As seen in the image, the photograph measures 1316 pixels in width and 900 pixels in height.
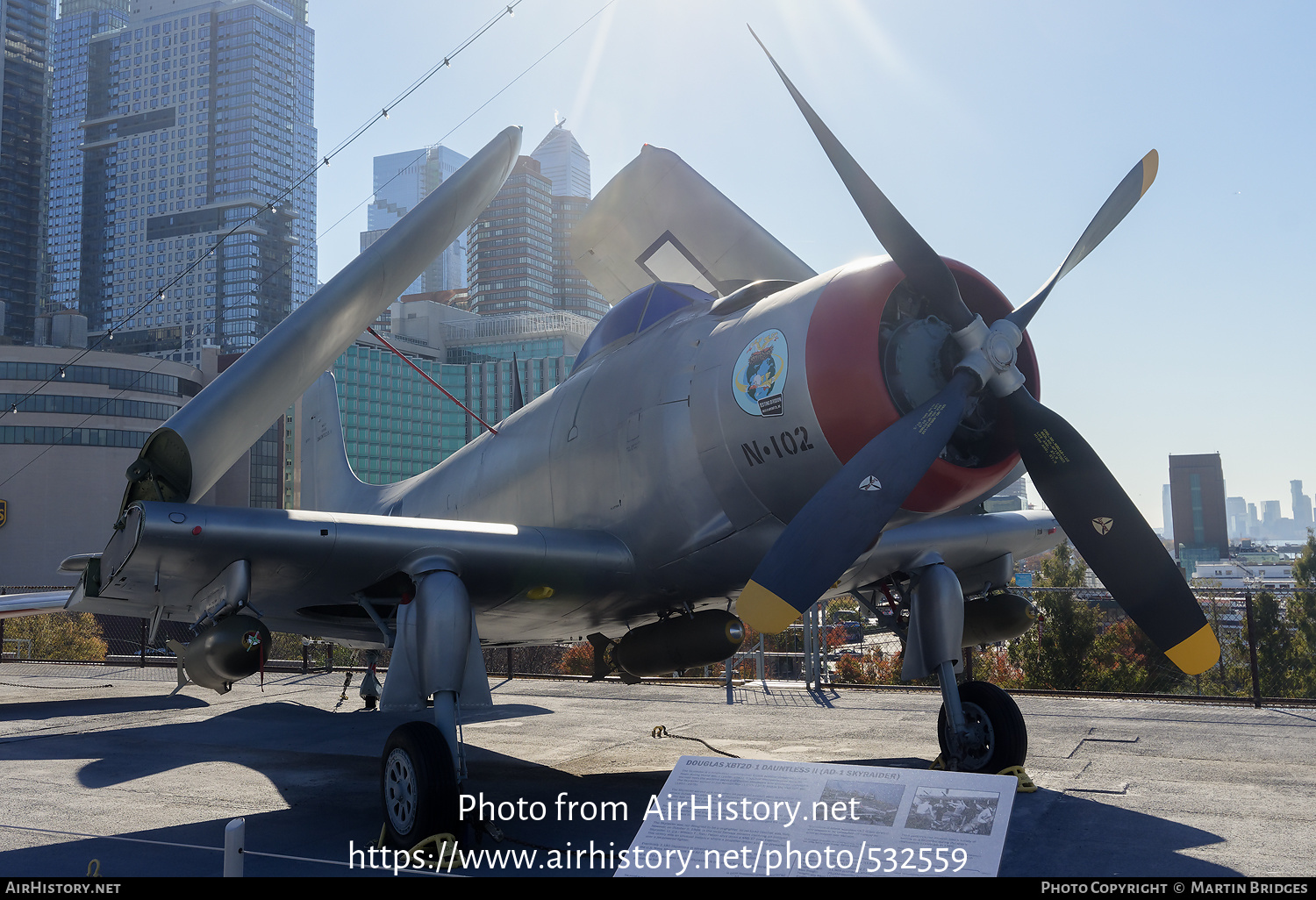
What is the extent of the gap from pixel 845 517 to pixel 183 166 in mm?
A: 209247

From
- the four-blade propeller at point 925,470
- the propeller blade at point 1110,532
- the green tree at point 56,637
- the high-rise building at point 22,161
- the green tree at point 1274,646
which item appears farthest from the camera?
the high-rise building at point 22,161

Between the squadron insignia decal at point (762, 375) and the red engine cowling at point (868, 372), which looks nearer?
the red engine cowling at point (868, 372)

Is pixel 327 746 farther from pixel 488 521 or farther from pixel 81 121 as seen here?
pixel 81 121

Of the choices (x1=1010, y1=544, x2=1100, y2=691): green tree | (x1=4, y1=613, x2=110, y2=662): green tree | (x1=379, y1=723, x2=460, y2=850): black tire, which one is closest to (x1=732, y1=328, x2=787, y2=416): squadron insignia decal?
(x1=379, y1=723, x2=460, y2=850): black tire

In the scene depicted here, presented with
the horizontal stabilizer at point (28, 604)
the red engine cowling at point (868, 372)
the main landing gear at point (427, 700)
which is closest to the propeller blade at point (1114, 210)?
the red engine cowling at point (868, 372)

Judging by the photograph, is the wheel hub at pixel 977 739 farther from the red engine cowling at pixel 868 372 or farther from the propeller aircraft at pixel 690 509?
the red engine cowling at pixel 868 372

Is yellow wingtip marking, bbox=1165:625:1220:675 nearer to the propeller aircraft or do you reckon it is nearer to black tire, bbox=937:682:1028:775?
the propeller aircraft

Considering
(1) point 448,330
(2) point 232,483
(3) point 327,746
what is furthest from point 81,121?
(3) point 327,746

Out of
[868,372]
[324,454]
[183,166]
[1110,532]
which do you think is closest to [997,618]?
[1110,532]

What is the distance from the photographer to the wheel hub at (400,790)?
572 cm

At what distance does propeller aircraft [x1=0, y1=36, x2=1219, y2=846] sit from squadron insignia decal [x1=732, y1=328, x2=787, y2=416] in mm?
18

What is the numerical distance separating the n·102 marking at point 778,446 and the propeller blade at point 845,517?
20.0 inches

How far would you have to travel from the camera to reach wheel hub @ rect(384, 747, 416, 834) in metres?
5.72
